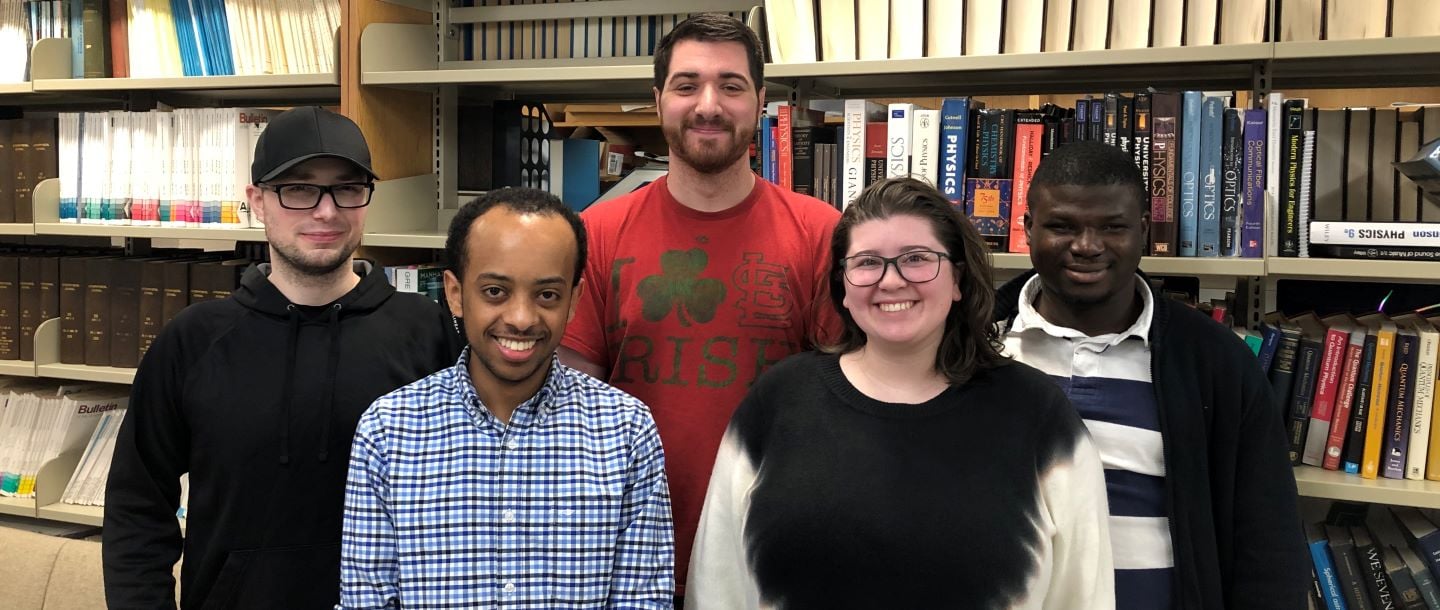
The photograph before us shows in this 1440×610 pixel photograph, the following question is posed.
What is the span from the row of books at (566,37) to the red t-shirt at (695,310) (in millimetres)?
945

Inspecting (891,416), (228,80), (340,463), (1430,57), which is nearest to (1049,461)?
(891,416)

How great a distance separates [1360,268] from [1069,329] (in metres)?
0.64

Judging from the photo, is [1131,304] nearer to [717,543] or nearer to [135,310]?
[717,543]

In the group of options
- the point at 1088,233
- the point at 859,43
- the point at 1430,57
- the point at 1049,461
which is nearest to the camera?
the point at 1049,461

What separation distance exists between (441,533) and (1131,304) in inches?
42.1

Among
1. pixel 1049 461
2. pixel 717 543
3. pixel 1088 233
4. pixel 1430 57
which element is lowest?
pixel 717 543

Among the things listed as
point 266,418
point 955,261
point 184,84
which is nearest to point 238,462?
point 266,418

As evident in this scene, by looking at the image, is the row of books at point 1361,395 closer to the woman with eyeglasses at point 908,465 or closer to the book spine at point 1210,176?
the book spine at point 1210,176

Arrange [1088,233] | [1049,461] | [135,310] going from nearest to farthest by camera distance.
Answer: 1. [1049,461]
2. [1088,233]
3. [135,310]

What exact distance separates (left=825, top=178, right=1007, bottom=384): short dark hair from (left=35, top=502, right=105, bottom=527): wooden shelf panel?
2308 mm

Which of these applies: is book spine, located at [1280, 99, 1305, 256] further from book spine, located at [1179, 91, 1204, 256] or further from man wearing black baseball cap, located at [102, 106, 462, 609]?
man wearing black baseball cap, located at [102, 106, 462, 609]

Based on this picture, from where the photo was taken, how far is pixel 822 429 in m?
1.30

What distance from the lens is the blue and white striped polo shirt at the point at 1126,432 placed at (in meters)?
1.50

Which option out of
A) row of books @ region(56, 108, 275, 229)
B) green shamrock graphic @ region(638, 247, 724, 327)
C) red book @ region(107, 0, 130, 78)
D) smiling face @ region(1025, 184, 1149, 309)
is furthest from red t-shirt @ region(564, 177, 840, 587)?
red book @ region(107, 0, 130, 78)
